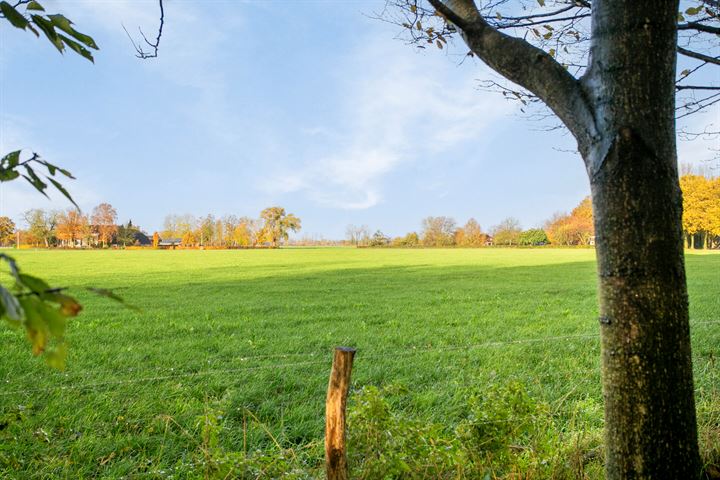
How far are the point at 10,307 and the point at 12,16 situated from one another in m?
0.70

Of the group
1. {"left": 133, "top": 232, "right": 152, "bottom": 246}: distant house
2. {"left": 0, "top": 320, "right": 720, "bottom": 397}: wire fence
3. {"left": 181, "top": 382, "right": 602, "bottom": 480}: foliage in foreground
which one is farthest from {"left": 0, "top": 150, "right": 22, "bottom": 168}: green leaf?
{"left": 133, "top": 232, "right": 152, "bottom": 246}: distant house

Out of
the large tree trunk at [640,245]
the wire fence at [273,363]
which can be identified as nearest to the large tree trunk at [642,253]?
the large tree trunk at [640,245]

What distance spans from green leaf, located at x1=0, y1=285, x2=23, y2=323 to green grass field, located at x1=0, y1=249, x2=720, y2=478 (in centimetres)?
162

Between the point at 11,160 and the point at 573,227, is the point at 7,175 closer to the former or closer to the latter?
the point at 11,160

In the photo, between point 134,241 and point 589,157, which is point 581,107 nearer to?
point 589,157

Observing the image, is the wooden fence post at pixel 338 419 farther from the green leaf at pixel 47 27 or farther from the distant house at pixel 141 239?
the distant house at pixel 141 239

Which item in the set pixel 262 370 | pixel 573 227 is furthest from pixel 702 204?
pixel 262 370

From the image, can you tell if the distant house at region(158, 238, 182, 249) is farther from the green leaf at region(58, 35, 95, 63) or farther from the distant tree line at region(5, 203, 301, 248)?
the green leaf at region(58, 35, 95, 63)

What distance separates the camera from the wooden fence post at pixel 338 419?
1911 millimetres

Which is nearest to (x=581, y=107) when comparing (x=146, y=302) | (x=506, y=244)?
(x=146, y=302)

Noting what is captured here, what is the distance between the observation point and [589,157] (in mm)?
1810

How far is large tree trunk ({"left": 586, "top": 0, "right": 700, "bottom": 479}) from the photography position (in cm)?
164

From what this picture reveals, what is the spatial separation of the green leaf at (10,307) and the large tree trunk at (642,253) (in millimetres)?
1765

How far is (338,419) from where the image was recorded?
1.93 meters
